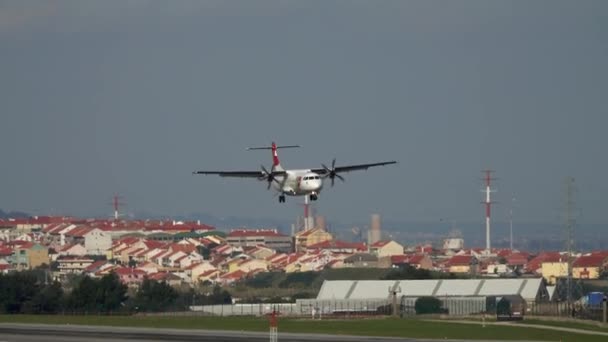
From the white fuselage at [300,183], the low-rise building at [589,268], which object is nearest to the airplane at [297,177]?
the white fuselage at [300,183]

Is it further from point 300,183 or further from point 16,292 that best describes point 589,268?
point 300,183

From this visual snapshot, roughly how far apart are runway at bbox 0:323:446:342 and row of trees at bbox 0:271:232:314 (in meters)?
35.8

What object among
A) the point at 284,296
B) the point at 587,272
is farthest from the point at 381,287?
the point at 587,272

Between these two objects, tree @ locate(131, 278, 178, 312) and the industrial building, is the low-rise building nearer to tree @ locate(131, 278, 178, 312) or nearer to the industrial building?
the industrial building

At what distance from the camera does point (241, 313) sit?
4705 inches

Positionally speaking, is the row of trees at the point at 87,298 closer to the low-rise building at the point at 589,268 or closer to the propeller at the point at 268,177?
the propeller at the point at 268,177

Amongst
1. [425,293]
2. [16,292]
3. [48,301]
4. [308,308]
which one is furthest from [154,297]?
[425,293]

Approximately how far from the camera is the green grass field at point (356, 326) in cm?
8056

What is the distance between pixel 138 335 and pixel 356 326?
47.5 feet

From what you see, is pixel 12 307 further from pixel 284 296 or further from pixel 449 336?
pixel 449 336

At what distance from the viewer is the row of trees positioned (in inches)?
5010

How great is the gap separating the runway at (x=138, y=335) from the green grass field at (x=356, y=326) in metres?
3.24

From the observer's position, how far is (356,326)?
298 feet

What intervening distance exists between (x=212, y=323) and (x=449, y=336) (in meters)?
18.9
